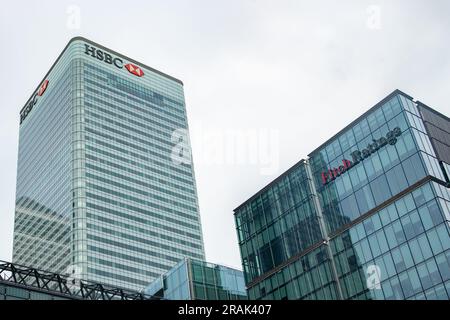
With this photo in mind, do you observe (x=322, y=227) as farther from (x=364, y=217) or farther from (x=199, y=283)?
(x=199, y=283)

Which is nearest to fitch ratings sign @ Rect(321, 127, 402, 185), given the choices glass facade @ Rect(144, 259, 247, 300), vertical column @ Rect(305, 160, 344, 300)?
vertical column @ Rect(305, 160, 344, 300)

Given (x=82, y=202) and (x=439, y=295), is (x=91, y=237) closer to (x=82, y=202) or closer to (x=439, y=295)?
(x=82, y=202)

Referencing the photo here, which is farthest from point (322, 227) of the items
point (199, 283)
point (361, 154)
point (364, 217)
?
point (199, 283)

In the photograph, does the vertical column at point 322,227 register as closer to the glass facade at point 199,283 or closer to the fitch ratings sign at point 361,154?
the fitch ratings sign at point 361,154

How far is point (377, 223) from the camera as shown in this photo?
2864 inches

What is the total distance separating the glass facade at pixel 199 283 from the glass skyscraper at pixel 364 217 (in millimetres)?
8905

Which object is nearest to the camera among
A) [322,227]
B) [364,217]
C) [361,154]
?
[364,217]

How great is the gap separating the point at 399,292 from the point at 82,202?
147730 mm

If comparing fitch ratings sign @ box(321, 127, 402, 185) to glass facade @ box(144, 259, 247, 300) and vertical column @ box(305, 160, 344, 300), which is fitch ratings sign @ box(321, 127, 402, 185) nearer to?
vertical column @ box(305, 160, 344, 300)

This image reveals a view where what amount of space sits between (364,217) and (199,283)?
3169 cm

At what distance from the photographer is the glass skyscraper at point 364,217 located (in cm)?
6669

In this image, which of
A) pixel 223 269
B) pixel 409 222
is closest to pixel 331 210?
pixel 409 222

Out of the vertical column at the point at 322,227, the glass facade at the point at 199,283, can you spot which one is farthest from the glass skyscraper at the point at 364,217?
the glass facade at the point at 199,283

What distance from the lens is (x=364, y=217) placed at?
7475 centimetres
